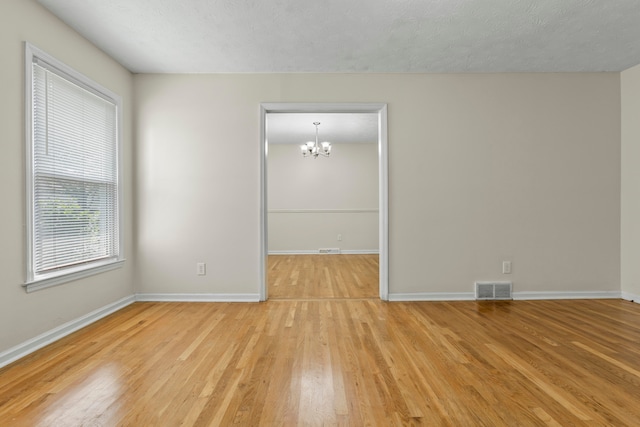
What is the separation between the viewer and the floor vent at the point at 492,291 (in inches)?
149

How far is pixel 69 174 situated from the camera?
2846mm

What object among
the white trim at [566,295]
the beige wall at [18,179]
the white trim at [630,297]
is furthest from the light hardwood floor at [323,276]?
the white trim at [630,297]

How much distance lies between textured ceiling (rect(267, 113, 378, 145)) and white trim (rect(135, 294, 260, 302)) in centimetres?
297

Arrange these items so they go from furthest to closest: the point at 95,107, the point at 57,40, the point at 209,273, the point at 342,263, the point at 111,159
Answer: the point at 342,263, the point at 209,273, the point at 111,159, the point at 95,107, the point at 57,40

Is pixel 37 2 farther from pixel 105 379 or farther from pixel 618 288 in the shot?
pixel 618 288

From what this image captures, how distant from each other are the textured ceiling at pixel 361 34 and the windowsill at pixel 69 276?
1.98 m

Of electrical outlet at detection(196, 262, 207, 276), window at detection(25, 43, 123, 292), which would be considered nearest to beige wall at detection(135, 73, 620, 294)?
electrical outlet at detection(196, 262, 207, 276)

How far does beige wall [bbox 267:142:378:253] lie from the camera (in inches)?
316

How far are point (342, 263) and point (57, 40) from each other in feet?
16.8

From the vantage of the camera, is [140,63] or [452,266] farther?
[452,266]

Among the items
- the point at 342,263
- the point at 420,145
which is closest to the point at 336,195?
the point at 342,263

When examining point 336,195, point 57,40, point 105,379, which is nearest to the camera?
point 105,379

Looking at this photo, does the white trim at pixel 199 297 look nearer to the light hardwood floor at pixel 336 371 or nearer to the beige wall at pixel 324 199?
the light hardwood floor at pixel 336 371

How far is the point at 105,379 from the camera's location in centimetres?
202
